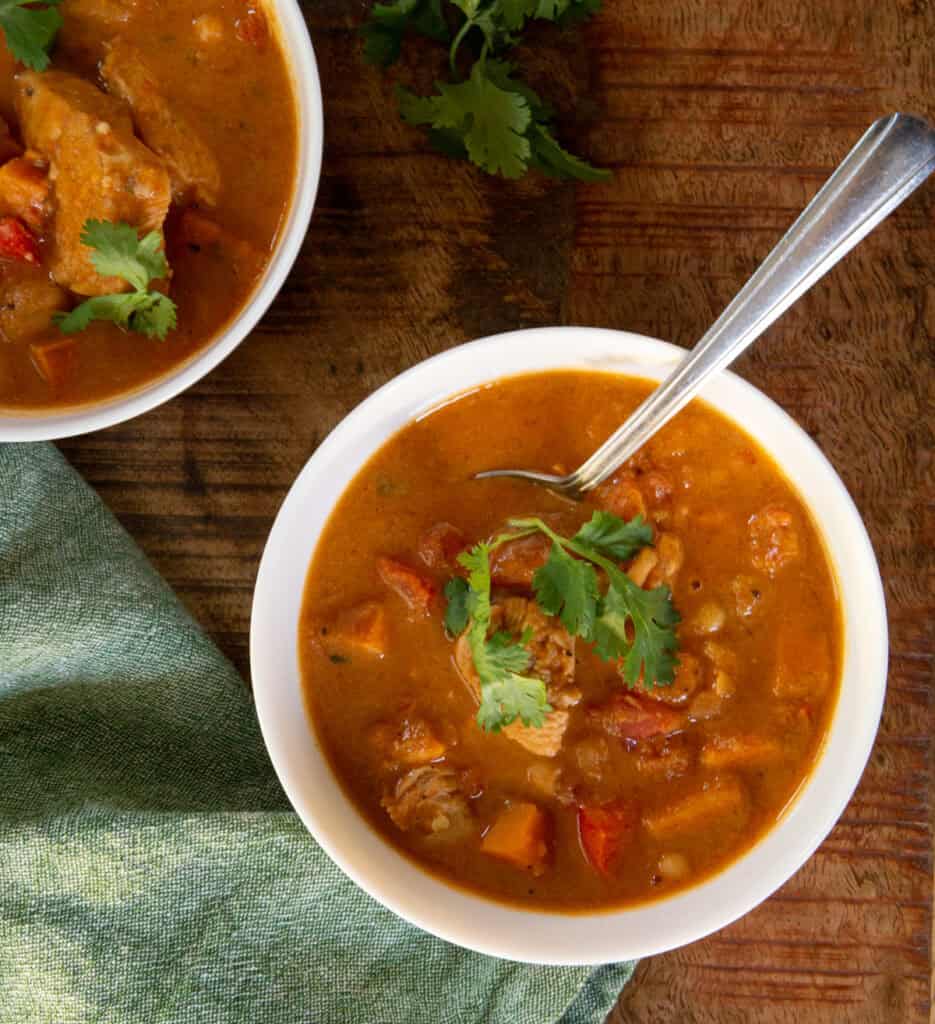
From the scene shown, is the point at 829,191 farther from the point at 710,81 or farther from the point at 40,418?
the point at 40,418

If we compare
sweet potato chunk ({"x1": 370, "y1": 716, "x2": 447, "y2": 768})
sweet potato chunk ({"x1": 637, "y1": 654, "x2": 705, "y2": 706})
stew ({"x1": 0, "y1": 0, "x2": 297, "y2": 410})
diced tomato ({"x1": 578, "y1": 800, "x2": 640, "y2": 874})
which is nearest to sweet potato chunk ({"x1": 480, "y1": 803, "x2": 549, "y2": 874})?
diced tomato ({"x1": 578, "y1": 800, "x2": 640, "y2": 874})

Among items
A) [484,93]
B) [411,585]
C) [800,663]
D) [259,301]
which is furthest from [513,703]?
[484,93]

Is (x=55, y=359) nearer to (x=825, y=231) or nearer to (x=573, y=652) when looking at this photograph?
(x=573, y=652)

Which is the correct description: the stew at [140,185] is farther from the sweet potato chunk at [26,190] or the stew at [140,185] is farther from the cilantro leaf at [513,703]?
the cilantro leaf at [513,703]

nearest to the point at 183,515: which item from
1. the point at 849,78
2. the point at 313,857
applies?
the point at 313,857

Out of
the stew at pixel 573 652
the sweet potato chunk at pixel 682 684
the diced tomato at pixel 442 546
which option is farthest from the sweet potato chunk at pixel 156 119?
the sweet potato chunk at pixel 682 684

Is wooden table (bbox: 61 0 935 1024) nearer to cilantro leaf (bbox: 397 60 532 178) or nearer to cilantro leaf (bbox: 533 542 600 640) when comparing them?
cilantro leaf (bbox: 397 60 532 178)
